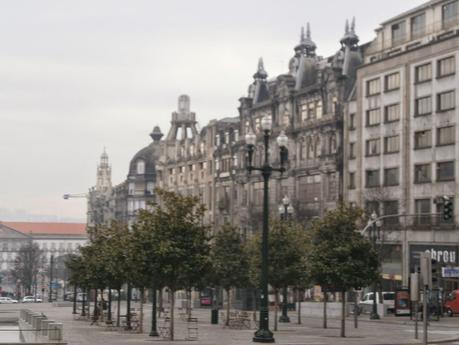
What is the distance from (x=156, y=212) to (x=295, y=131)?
6082 centimetres

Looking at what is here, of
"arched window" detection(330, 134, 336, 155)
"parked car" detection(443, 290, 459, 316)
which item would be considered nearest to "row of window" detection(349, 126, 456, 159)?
"arched window" detection(330, 134, 336, 155)

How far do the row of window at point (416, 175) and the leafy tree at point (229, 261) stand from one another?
95.5 ft

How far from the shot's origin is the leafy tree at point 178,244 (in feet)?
130

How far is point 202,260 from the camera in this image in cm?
3972

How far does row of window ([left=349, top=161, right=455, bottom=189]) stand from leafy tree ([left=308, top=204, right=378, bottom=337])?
3734 cm

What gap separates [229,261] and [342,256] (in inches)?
563

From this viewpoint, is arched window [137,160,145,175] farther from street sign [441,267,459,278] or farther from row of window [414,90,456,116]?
street sign [441,267,459,278]

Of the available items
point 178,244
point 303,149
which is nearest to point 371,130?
point 303,149

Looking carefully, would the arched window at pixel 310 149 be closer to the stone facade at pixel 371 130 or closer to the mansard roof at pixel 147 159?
the stone facade at pixel 371 130

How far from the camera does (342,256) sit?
142 feet

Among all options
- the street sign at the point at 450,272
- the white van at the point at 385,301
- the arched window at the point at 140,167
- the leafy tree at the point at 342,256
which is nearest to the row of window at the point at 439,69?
the street sign at the point at 450,272

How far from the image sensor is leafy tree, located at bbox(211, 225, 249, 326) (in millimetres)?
56375

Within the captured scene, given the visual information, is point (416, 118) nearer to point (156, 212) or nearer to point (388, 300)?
point (388, 300)

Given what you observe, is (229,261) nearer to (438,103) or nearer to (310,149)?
(438,103)
